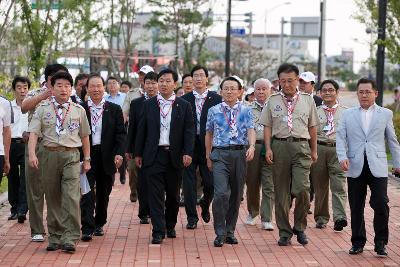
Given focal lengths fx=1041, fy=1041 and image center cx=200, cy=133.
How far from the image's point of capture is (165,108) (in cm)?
1233

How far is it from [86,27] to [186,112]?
73.4 ft

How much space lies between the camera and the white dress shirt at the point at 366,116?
11.4 m

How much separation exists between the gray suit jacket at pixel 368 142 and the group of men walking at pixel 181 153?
11mm

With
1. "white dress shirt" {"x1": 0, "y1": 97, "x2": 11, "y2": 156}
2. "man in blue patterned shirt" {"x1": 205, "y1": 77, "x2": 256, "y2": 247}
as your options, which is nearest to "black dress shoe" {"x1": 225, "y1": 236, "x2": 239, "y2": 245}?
"man in blue patterned shirt" {"x1": 205, "y1": 77, "x2": 256, "y2": 247}

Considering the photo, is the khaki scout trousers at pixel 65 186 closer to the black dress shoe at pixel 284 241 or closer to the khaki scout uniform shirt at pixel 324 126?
the black dress shoe at pixel 284 241

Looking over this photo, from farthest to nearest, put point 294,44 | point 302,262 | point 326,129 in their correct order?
1. point 294,44
2. point 326,129
3. point 302,262

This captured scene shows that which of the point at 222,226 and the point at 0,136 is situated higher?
the point at 0,136

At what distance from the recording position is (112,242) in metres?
12.2

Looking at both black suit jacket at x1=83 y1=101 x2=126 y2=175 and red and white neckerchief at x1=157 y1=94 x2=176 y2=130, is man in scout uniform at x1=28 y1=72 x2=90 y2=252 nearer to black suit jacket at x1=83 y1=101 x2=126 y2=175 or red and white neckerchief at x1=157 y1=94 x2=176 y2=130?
black suit jacket at x1=83 y1=101 x2=126 y2=175

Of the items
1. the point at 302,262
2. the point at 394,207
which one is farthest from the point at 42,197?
the point at 394,207

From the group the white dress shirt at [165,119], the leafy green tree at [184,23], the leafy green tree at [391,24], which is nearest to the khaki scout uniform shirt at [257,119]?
the white dress shirt at [165,119]

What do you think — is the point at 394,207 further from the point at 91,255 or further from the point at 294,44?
the point at 294,44

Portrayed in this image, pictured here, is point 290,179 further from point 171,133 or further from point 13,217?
point 13,217

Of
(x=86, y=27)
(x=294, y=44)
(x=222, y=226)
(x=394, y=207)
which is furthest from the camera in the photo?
(x=294, y=44)
